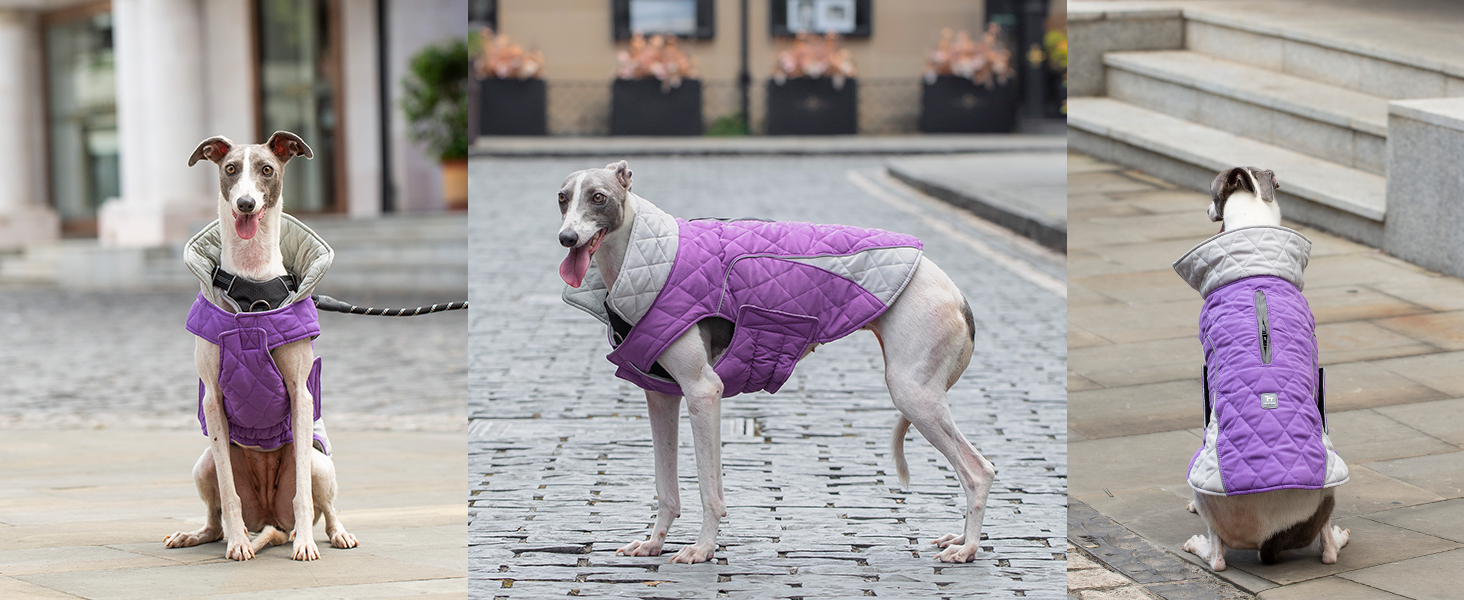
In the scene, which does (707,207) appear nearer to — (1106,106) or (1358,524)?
(1106,106)

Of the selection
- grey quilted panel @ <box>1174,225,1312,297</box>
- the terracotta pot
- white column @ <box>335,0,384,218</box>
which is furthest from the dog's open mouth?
white column @ <box>335,0,384,218</box>

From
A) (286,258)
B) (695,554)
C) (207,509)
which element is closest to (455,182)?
(207,509)

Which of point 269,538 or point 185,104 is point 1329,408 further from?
point 185,104

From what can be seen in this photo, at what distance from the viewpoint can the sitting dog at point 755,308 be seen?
13.8 ft

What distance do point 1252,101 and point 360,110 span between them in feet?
47.1

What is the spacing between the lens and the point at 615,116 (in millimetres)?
25125

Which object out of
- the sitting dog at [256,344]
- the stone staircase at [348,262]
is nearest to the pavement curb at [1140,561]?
the sitting dog at [256,344]

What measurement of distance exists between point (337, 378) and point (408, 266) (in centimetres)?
674

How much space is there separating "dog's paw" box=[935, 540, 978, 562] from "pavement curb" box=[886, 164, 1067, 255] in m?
7.73

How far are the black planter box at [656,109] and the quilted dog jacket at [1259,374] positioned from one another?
2057 centimetres

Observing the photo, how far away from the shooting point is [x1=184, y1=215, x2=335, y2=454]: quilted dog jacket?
4.41m

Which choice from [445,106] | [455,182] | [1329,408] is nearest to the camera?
[1329,408]

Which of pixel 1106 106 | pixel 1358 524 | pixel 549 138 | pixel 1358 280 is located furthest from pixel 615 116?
pixel 1358 524

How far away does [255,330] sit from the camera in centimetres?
441
